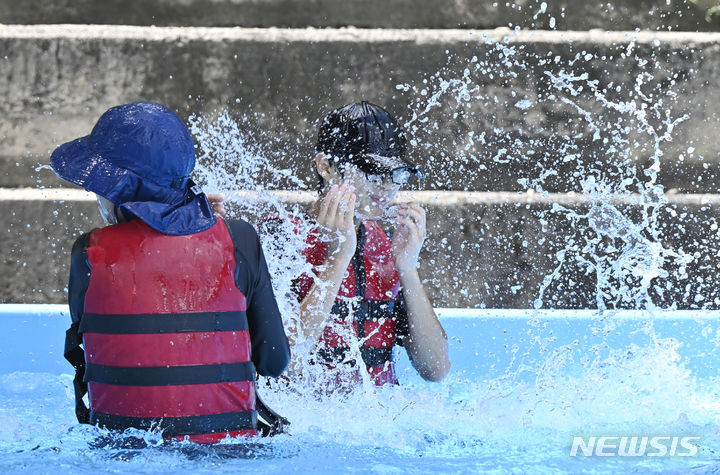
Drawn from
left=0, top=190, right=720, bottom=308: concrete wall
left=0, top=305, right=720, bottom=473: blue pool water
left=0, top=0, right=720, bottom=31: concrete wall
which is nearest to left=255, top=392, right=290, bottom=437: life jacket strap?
left=0, top=305, right=720, bottom=473: blue pool water

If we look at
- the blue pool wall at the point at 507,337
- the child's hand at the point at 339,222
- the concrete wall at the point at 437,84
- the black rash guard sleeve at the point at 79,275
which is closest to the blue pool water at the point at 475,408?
the blue pool wall at the point at 507,337

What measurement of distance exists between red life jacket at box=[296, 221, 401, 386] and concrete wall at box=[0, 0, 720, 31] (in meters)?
2.56

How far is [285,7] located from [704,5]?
226 cm

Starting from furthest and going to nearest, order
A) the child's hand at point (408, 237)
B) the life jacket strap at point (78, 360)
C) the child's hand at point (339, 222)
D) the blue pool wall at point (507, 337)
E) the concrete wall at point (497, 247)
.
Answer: the concrete wall at point (497, 247) → the blue pool wall at point (507, 337) → the child's hand at point (408, 237) → the child's hand at point (339, 222) → the life jacket strap at point (78, 360)

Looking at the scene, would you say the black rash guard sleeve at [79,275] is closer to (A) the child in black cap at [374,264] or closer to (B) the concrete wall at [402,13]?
(A) the child in black cap at [374,264]

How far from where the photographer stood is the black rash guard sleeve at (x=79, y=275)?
1.62 meters

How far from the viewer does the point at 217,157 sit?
15.0 feet

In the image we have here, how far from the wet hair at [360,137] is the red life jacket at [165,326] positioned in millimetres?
691

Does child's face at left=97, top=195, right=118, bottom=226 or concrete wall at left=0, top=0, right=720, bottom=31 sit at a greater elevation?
concrete wall at left=0, top=0, right=720, bottom=31

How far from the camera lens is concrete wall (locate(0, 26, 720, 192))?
14.9 ft

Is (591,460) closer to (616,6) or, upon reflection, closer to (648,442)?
(648,442)

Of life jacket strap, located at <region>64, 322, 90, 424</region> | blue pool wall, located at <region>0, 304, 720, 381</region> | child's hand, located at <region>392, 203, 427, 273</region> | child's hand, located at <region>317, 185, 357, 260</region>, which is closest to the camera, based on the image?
life jacket strap, located at <region>64, 322, 90, 424</region>

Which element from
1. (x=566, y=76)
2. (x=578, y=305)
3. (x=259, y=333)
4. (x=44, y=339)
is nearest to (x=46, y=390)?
(x=44, y=339)

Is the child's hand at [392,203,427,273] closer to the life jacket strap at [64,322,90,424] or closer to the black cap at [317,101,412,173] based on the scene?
the black cap at [317,101,412,173]
